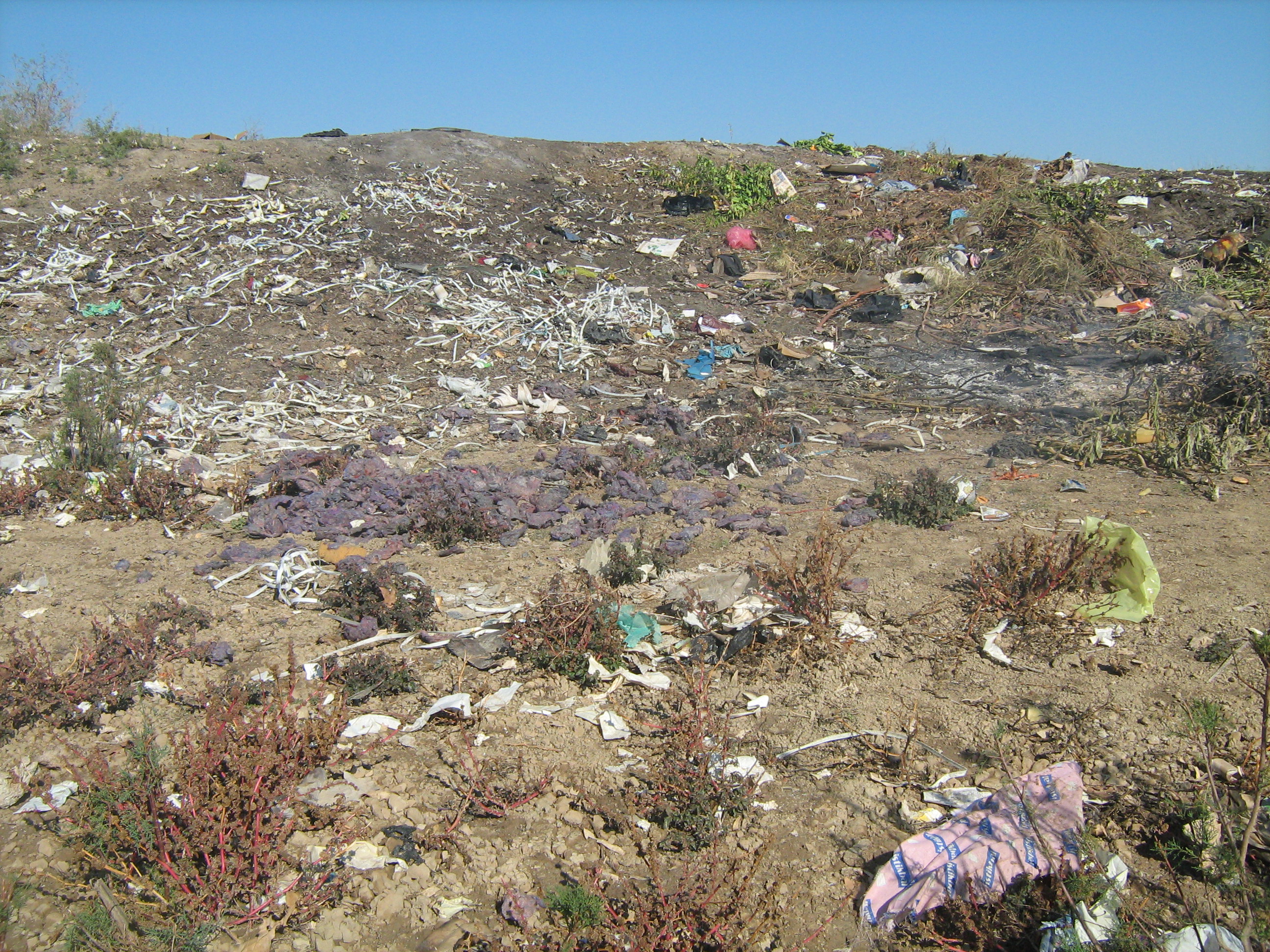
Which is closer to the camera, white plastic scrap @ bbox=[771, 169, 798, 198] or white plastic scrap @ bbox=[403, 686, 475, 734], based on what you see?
white plastic scrap @ bbox=[403, 686, 475, 734]

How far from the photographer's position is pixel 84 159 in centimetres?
1020

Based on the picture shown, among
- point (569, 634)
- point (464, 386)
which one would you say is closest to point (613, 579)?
point (569, 634)

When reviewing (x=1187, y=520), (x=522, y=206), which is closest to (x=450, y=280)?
(x=522, y=206)

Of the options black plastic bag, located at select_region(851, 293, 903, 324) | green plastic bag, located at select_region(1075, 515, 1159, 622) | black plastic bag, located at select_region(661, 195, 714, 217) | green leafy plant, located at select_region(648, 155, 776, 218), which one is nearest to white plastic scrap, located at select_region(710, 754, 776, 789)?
green plastic bag, located at select_region(1075, 515, 1159, 622)

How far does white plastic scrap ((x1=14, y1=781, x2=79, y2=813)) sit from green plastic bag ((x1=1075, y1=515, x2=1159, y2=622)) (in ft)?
13.0

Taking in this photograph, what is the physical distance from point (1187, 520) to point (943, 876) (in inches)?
134

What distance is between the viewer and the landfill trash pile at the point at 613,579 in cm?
A: 233

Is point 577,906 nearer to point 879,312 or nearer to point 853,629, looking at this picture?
point 853,629

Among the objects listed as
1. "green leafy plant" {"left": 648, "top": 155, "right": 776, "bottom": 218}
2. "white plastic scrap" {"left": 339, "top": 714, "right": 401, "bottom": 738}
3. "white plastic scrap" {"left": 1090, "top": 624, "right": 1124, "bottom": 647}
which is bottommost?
"white plastic scrap" {"left": 339, "top": 714, "right": 401, "bottom": 738}

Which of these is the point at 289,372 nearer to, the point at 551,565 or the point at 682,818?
the point at 551,565

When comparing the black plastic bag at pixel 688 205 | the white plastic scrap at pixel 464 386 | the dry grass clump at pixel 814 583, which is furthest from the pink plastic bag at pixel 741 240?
the dry grass clump at pixel 814 583

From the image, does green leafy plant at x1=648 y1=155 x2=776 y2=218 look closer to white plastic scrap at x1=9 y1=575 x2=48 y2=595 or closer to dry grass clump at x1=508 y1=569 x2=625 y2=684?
dry grass clump at x1=508 y1=569 x2=625 y2=684

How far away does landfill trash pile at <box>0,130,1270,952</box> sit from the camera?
7.64 ft

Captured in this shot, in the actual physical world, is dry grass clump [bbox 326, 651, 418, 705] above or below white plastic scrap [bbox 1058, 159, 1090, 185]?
below
